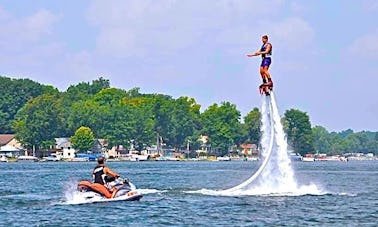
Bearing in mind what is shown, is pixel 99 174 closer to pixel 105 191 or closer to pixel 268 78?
pixel 105 191

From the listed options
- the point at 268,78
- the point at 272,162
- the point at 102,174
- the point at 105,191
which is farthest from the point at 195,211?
the point at 268,78

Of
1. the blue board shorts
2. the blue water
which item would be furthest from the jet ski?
the blue board shorts

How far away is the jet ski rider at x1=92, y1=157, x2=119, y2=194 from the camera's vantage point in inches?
2192

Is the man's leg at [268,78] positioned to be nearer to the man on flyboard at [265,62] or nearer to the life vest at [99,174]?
the man on flyboard at [265,62]

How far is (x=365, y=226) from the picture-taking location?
4822 centimetres

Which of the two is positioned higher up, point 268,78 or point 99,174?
point 268,78

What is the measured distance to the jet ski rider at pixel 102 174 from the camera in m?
55.7

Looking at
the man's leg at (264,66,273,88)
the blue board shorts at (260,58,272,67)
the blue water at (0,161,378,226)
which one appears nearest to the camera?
the blue water at (0,161,378,226)

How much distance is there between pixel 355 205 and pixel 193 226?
1580 centimetres

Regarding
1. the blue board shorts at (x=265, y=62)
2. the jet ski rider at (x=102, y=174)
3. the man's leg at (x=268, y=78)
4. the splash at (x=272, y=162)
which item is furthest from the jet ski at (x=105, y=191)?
the blue board shorts at (x=265, y=62)

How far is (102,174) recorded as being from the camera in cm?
5584

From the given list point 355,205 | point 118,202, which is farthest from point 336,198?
point 118,202

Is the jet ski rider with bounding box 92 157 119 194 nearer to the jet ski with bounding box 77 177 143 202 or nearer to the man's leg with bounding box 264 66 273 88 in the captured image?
the jet ski with bounding box 77 177 143 202

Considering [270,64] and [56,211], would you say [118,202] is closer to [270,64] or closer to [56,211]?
[56,211]
